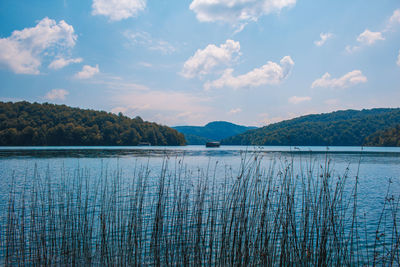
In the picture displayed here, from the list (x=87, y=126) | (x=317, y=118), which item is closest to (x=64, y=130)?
(x=87, y=126)

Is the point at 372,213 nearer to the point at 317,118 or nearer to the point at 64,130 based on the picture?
the point at 64,130

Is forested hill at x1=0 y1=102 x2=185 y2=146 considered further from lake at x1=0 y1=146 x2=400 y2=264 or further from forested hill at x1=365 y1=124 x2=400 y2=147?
forested hill at x1=365 y1=124 x2=400 y2=147

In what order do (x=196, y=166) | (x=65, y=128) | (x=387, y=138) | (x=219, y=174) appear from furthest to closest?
(x=387, y=138) → (x=65, y=128) → (x=196, y=166) → (x=219, y=174)

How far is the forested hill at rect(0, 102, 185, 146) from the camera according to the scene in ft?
272

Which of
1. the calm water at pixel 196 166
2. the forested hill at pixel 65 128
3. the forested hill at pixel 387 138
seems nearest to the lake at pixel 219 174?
the calm water at pixel 196 166

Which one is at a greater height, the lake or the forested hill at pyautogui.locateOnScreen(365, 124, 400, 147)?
the forested hill at pyautogui.locateOnScreen(365, 124, 400, 147)

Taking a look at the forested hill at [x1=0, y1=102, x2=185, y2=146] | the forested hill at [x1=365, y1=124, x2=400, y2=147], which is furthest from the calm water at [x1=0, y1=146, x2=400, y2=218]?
the forested hill at [x1=365, y1=124, x2=400, y2=147]

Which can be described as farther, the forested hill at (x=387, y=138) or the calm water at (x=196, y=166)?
the forested hill at (x=387, y=138)

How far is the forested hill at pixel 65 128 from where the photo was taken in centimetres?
8288

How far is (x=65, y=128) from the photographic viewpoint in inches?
3593

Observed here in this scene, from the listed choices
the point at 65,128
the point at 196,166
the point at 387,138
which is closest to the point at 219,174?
the point at 196,166

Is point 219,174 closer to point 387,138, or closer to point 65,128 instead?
point 65,128

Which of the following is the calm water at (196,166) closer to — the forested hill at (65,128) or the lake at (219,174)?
the lake at (219,174)

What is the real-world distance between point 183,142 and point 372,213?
4693 inches
